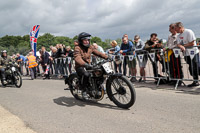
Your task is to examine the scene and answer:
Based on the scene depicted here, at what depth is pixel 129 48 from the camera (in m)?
8.05

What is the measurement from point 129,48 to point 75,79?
3638 millimetres

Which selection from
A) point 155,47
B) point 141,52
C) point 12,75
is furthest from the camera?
point 12,75

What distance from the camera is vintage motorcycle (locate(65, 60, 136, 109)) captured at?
409 cm

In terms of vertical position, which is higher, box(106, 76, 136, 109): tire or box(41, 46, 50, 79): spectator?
box(41, 46, 50, 79): spectator

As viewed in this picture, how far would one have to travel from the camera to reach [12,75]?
30.0 feet

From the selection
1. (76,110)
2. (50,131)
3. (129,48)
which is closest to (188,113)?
(76,110)

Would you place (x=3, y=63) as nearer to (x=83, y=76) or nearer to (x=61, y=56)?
(x=61, y=56)

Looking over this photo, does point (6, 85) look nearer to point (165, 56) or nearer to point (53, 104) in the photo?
point (53, 104)

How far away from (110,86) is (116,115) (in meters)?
0.82

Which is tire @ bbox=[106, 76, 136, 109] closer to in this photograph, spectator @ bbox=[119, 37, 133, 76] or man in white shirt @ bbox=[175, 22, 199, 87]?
man in white shirt @ bbox=[175, 22, 199, 87]

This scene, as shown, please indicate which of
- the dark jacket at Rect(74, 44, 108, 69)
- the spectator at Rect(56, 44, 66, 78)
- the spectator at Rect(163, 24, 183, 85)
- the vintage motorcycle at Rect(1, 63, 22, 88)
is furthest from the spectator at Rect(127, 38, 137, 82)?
the vintage motorcycle at Rect(1, 63, 22, 88)

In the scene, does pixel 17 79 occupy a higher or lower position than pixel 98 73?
lower

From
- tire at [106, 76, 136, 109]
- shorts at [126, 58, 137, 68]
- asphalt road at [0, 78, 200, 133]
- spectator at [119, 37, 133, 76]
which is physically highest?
spectator at [119, 37, 133, 76]

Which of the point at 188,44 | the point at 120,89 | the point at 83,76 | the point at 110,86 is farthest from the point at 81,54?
the point at 188,44
